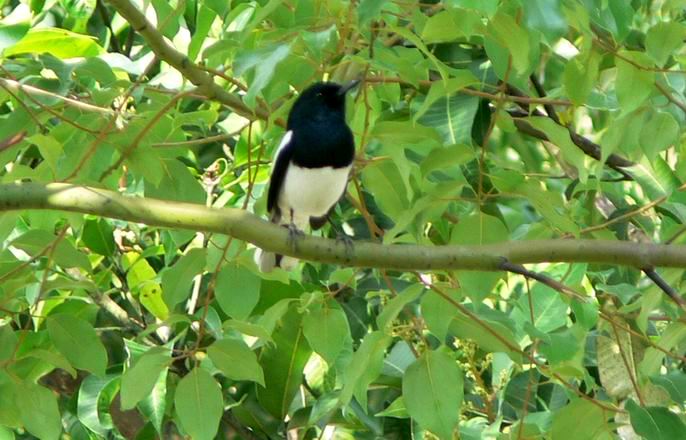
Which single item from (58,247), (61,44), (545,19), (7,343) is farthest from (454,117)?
(545,19)

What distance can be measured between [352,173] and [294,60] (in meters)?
0.61

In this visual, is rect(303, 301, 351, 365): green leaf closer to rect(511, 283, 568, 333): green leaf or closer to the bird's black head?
rect(511, 283, 568, 333): green leaf

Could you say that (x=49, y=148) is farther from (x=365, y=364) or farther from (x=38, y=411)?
(x=365, y=364)

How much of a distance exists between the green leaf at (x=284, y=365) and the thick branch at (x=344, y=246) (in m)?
1.10

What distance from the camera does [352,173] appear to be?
11.2 ft

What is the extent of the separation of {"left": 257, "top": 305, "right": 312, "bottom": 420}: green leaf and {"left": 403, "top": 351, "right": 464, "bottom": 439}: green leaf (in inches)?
38.1

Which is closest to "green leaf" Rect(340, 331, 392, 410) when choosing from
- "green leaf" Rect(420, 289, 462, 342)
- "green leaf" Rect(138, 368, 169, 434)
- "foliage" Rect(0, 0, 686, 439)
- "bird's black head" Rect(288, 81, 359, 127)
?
"foliage" Rect(0, 0, 686, 439)

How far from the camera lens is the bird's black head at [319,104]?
3898 mm

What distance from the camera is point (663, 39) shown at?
2.68 m

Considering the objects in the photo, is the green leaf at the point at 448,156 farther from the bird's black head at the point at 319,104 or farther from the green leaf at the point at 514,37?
the bird's black head at the point at 319,104

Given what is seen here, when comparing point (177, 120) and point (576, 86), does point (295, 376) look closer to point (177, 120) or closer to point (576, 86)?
point (177, 120)

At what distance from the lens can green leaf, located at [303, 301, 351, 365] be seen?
120 inches

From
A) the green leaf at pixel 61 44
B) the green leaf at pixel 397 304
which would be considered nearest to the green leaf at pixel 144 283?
the green leaf at pixel 61 44

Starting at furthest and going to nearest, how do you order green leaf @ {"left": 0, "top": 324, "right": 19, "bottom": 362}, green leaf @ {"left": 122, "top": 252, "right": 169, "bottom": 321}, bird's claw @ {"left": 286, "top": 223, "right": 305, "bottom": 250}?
green leaf @ {"left": 122, "top": 252, "right": 169, "bottom": 321}
green leaf @ {"left": 0, "top": 324, "right": 19, "bottom": 362}
bird's claw @ {"left": 286, "top": 223, "right": 305, "bottom": 250}
